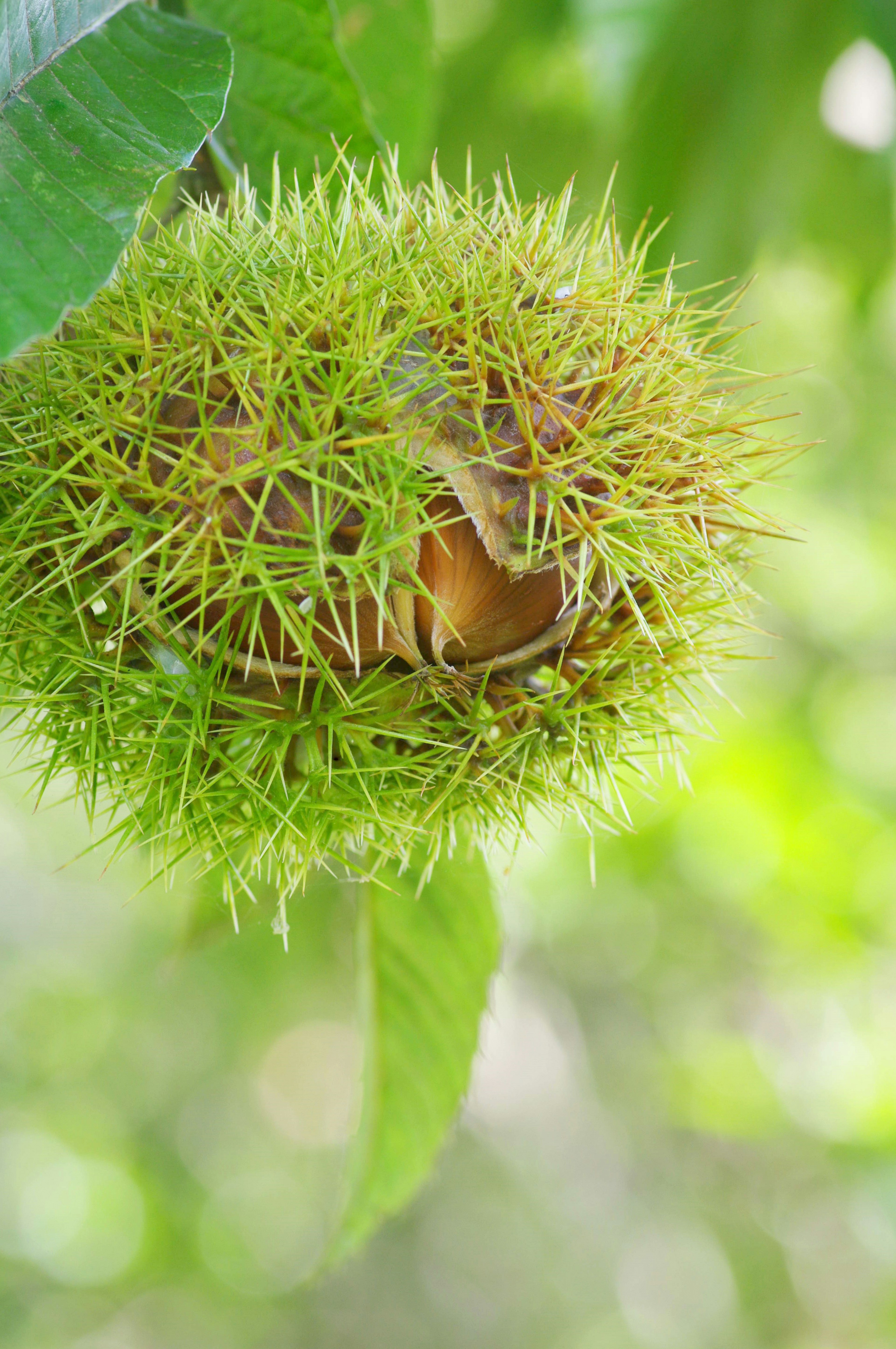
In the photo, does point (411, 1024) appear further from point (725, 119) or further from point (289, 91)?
point (725, 119)

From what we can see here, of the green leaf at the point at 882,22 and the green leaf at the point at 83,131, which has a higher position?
the green leaf at the point at 83,131

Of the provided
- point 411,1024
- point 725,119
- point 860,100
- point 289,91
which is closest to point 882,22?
point 725,119

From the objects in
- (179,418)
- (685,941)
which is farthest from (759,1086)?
(179,418)

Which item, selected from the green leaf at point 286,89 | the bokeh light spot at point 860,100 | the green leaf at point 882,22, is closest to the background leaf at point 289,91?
the green leaf at point 286,89

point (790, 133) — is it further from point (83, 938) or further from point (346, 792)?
point (83, 938)

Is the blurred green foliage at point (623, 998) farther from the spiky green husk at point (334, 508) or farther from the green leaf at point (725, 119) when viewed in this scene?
the spiky green husk at point (334, 508)
